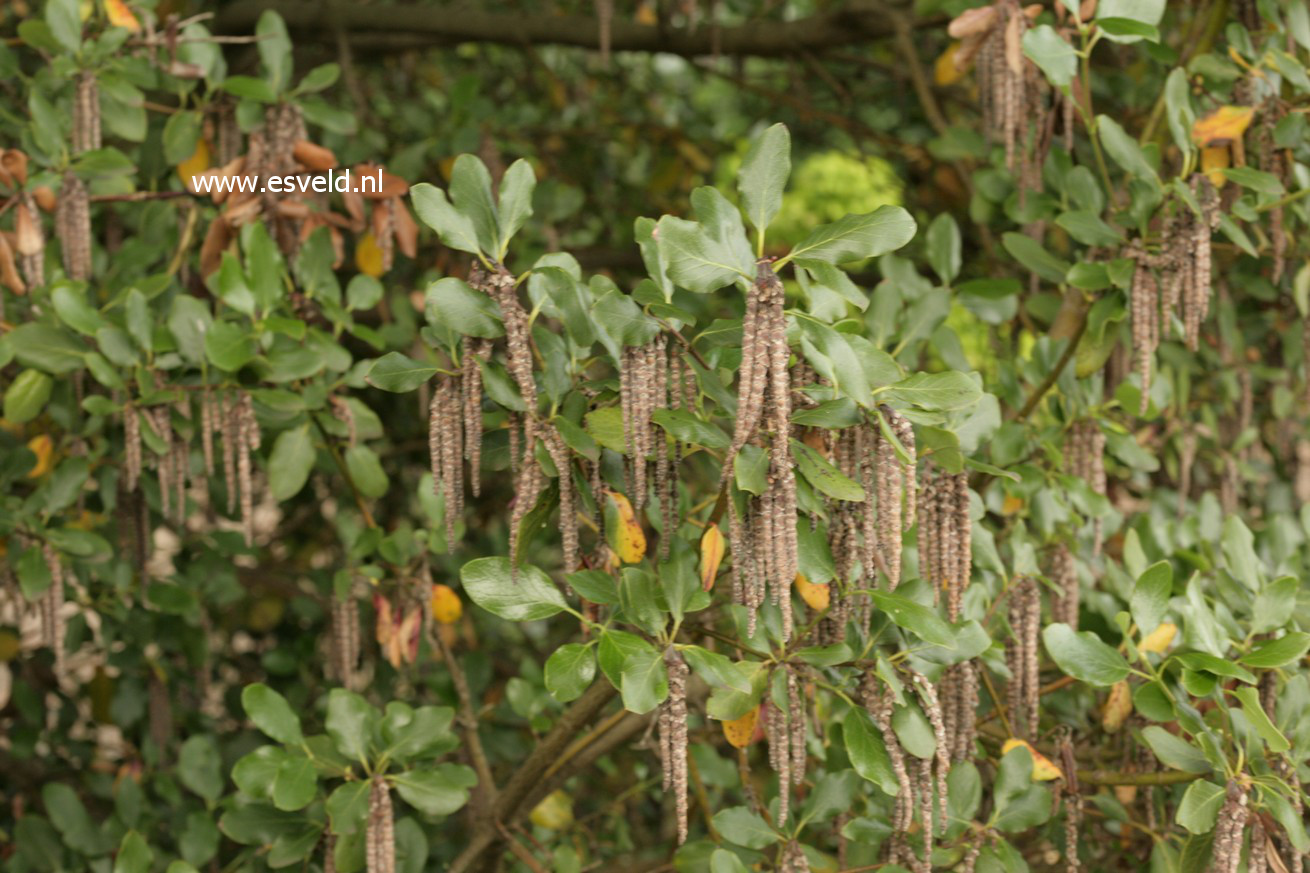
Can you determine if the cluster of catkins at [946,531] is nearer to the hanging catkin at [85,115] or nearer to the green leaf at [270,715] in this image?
the green leaf at [270,715]

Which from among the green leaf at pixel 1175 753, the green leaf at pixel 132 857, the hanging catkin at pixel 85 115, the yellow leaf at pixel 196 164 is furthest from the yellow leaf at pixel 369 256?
the green leaf at pixel 1175 753

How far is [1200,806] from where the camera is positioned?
0.94m

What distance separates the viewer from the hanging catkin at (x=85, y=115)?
1327mm

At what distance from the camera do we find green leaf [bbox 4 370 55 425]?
123 cm

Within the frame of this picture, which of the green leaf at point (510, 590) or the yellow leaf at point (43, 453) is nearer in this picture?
the green leaf at point (510, 590)

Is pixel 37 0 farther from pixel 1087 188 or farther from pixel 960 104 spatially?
pixel 1087 188

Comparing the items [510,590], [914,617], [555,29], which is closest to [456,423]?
[510,590]

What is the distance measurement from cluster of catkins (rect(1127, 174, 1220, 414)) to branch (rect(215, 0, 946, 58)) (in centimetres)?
77

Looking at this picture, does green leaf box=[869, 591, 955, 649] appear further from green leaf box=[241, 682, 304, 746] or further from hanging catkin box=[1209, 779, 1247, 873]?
green leaf box=[241, 682, 304, 746]

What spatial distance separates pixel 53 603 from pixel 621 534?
2.32 ft

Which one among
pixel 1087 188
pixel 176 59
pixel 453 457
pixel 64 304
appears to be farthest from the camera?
pixel 176 59

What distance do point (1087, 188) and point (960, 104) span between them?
0.79m

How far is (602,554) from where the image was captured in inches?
38.4

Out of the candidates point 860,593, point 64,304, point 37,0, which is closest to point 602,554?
A: point 860,593
